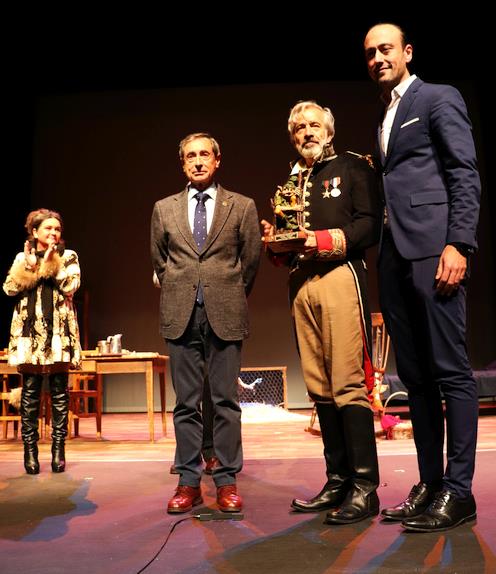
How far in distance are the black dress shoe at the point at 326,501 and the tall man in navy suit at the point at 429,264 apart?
238 millimetres

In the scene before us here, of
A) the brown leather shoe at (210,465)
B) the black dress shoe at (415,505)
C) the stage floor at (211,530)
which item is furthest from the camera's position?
Result: the brown leather shoe at (210,465)

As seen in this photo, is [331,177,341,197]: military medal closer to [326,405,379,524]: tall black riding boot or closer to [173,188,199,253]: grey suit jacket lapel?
[173,188,199,253]: grey suit jacket lapel

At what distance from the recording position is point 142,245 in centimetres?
841

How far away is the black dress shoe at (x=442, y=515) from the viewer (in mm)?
1952

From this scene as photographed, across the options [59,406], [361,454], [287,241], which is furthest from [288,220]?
[59,406]

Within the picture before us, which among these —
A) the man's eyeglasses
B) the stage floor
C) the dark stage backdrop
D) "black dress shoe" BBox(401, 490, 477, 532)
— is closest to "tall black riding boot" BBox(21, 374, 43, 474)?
the stage floor

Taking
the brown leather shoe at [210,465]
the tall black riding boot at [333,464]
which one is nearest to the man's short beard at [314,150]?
the tall black riding boot at [333,464]

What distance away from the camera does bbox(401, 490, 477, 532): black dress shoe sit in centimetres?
195

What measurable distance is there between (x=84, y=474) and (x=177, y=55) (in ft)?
18.4

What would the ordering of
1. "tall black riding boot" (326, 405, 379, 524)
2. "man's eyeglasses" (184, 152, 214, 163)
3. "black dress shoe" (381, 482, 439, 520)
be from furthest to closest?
"man's eyeglasses" (184, 152, 214, 163)
"tall black riding boot" (326, 405, 379, 524)
"black dress shoe" (381, 482, 439, 520)

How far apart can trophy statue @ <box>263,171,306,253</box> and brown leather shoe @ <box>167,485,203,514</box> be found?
3.09 feet

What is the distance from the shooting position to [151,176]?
8.42 meters

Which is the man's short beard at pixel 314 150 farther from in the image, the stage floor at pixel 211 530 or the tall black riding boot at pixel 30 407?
the tall black riding boot at pixel 30 407

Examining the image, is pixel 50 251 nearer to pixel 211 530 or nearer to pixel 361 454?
pixel 211 530
